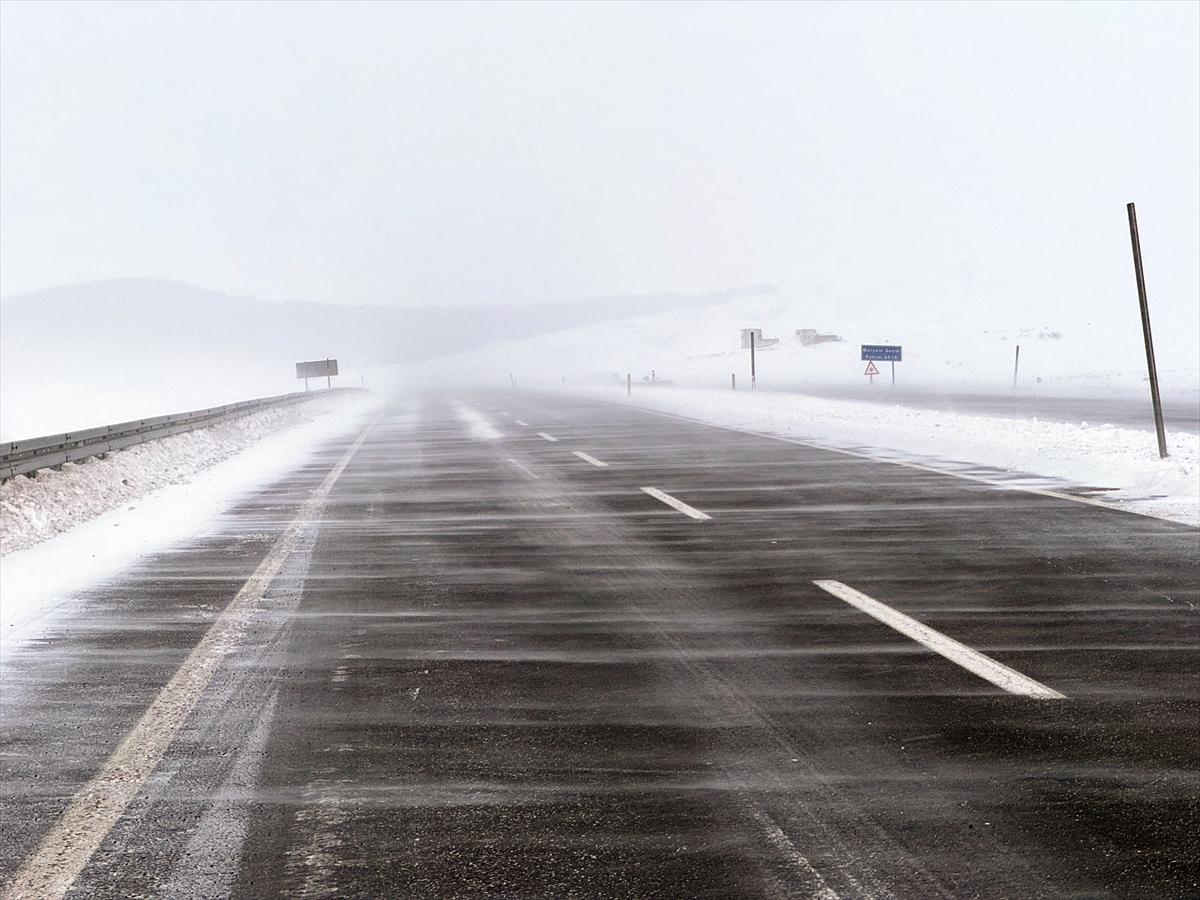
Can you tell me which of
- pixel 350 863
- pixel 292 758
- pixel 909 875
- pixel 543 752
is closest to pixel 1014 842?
pixel 909 875

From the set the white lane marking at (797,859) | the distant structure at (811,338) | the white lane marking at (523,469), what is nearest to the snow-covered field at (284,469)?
the white lane marking at (523,469)

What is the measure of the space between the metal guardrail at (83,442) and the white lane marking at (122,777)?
7602 millimetres

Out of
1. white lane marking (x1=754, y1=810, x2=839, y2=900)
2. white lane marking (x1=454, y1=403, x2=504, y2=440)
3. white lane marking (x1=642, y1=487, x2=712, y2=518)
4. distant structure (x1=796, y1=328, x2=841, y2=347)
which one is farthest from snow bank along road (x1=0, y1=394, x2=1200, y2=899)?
distant structure (x1=796, y1=328, x2=841, y2=347)

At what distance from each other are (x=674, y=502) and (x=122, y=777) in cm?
891

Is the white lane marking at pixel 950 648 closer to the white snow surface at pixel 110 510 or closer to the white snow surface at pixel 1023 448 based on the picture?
the white snow surface at pixel 1023 448

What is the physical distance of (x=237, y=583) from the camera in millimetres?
8352

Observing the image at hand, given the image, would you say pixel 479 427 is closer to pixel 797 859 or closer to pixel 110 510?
pixel 110 510

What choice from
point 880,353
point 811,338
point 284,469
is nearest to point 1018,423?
point 284,469

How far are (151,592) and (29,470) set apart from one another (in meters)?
6.79

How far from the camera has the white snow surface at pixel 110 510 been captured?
834cm

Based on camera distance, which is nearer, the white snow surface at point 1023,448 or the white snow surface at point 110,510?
the white snow surface at point 110,510

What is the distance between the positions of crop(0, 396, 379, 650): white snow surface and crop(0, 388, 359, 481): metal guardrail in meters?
0.18

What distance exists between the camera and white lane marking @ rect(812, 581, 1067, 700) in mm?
5234

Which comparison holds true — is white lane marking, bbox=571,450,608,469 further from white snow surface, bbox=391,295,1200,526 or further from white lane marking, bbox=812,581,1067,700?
white lane marking, bbox=812,581,1067,700
